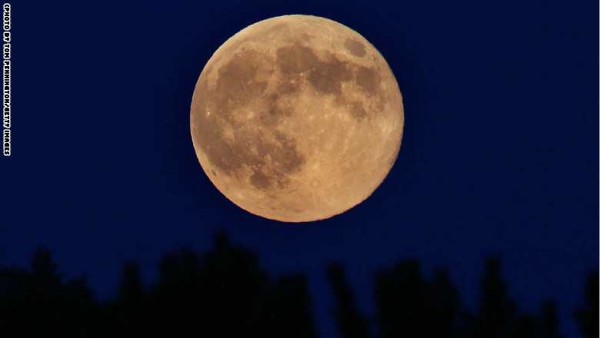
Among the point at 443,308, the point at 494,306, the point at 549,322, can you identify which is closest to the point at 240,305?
the point at 443,308

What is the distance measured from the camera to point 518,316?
41.3ft

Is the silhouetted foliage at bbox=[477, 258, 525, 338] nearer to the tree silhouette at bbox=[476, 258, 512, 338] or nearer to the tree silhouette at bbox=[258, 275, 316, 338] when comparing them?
the tree silhouette at bbox=[476, 258, 512, 338]

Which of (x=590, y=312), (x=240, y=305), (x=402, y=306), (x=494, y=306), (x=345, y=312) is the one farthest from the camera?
(x=345, y=312)

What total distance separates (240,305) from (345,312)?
7.75 feet

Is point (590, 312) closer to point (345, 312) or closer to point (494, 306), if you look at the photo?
point (494, 306)

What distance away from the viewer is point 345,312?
43.5 ft

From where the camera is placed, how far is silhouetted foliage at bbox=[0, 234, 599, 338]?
11086 millimetres

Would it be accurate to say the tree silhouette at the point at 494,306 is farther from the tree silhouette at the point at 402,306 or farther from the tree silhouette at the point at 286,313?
the tree silhouette at the point at 286,313

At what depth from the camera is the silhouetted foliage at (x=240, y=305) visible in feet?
36.4

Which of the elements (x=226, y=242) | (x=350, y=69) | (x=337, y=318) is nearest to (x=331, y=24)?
(x=350, y=69)

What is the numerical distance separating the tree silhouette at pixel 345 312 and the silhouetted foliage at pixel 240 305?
0.6 inches

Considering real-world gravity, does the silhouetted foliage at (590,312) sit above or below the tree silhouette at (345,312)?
below

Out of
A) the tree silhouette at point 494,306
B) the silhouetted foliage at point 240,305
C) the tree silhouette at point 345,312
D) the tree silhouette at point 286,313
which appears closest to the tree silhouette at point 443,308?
the silhouetted foliage at point 240,305

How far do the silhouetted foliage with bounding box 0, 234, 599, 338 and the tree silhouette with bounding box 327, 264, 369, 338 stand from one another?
0.05 feet
